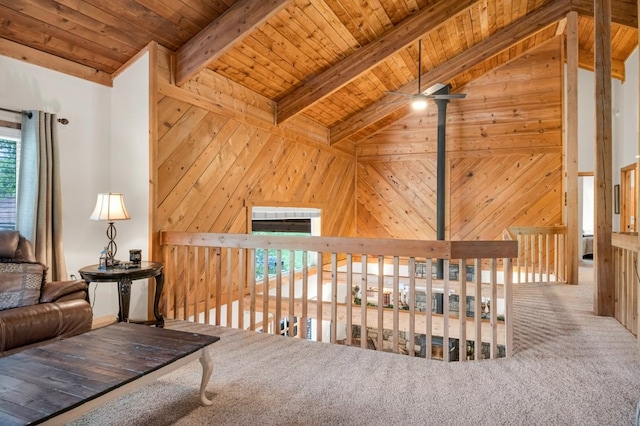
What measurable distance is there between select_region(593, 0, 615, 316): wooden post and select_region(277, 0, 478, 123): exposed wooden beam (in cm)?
168

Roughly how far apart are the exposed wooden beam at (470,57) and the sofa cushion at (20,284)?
5574 mm

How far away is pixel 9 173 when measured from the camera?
3451 millimetres

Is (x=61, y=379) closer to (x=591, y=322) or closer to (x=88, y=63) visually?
(x=88, y=63)

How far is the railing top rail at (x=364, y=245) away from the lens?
2740mm

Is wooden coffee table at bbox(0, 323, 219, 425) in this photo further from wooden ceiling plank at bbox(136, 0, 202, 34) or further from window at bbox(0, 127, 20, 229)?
wooden ceiling plank at bbox(136, 0, 202, 34)

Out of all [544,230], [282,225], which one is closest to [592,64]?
[544,230]

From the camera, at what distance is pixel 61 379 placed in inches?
65.1

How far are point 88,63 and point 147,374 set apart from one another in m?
3.41

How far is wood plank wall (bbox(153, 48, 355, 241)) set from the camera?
4.11 metres

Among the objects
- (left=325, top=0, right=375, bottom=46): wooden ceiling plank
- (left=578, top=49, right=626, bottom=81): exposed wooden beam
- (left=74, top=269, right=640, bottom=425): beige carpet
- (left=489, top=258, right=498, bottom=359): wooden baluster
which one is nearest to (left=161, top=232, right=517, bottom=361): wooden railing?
(left=489, top=258, right=498, bottom=359): wooden baluster

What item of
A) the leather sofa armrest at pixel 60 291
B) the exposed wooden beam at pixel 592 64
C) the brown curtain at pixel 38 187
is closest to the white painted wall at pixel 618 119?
the exposed wooden beam at pixel 592 64

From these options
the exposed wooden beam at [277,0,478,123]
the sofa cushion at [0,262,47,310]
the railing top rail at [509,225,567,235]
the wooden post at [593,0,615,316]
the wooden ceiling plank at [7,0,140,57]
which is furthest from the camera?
the railing top rail at [509,225,567,235]

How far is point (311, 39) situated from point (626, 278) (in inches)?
164

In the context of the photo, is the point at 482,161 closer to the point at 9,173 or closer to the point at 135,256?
the point at 135,256
